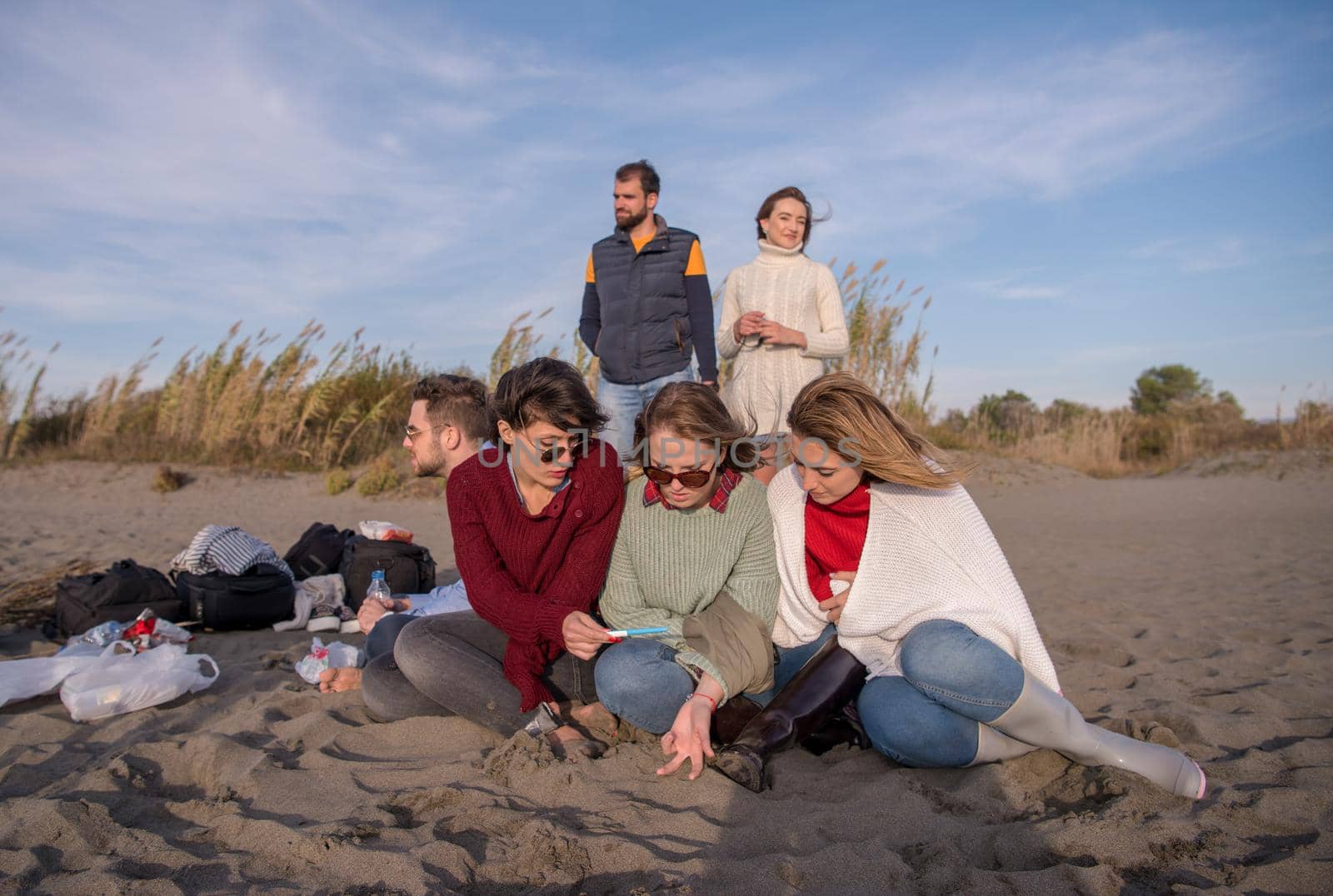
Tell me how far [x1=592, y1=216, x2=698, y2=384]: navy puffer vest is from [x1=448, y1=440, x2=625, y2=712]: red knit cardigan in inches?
69.2

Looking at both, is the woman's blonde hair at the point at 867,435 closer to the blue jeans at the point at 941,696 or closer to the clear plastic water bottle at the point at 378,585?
the blue jeans at the point at 941,696

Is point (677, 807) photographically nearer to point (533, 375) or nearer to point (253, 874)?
point (253, 874)

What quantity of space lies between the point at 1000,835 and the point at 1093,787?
376mm

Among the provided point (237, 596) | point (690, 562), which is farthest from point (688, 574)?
point (237, 596)

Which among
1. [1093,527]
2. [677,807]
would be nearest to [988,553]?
[677,807]

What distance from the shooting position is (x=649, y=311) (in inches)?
175

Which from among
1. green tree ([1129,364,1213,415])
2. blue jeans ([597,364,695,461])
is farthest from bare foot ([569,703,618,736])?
green tree ([1129,364,1213,415])

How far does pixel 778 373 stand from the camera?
4.18 metres

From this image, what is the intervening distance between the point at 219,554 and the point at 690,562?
108 inches

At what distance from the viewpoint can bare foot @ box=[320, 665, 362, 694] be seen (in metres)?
3.17

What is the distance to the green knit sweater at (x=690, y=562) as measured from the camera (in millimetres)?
2568

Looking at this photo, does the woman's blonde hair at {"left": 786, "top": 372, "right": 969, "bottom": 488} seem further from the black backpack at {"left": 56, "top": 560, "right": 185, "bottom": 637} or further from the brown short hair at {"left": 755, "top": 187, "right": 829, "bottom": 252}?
the black backpack at {"left": 56, "top": 560, "right": 185, "bottom": 637}

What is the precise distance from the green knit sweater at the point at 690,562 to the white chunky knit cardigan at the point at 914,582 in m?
0.10

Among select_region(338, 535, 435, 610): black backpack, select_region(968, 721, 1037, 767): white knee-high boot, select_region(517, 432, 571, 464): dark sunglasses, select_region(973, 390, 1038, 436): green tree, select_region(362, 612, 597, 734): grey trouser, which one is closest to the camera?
select_region(968, 721, 1037, 767): white knee-high boot
